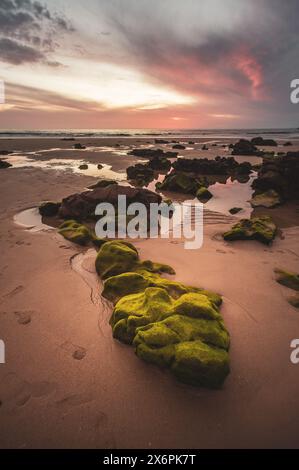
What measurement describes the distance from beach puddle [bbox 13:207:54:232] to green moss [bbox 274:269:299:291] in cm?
551

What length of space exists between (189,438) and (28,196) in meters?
10.1

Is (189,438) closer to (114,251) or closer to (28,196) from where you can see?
(114,251)

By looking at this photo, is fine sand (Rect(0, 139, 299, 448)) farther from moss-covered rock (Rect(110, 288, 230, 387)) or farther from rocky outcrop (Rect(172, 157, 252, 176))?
rocky outcrop (Rect(172, 157, 252, 176))

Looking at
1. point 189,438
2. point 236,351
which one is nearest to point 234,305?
point 236,351

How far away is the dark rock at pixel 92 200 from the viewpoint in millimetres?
8172

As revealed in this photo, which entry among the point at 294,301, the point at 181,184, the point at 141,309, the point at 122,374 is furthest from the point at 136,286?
the point at 181,184

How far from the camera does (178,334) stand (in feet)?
10.0

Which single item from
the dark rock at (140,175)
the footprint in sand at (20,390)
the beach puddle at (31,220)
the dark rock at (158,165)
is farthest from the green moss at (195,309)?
the dark rock at (158,165)

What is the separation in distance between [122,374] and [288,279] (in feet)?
10.6

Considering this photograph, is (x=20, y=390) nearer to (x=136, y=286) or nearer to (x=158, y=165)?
(x=136, y=286)

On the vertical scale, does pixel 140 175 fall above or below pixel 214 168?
below

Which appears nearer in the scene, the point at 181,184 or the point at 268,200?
the point at 268,200

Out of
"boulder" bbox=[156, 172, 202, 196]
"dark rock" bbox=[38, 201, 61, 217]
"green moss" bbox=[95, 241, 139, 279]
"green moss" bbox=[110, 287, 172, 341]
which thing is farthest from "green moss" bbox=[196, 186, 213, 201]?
"green moss" bbox=[110, 287, 172, 341]

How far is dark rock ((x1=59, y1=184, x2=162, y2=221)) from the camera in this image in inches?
322
